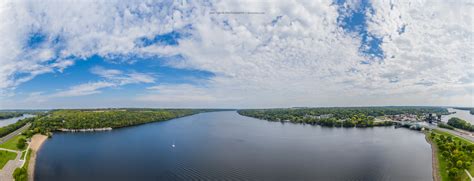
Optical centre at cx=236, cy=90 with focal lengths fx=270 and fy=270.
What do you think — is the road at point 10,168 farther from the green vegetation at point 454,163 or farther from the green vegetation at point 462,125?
the green vegetation at point 462,125

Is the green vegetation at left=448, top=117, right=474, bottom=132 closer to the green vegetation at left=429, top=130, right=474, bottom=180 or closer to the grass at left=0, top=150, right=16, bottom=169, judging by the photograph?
the green vegetation at left=429, top=130, right=474, bottom=180

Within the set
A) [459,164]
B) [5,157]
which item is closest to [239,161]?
[459,164]

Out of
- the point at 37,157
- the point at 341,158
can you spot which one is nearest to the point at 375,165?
the point at 341,158

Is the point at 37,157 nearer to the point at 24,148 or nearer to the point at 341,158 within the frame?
the point at 24,148

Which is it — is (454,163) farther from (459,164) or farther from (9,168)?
(9,168)

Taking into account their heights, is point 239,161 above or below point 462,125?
below

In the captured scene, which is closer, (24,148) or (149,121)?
(24,148)

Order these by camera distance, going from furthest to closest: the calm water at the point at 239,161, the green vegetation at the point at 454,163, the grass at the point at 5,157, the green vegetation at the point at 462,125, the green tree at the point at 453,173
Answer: the green vegetation at the point at 462,125 → the grass at the point at 5,157 → the calm water at the point at 239,161 → the green vegetation at the point at 454,163 → the green tree at the point at 453,173

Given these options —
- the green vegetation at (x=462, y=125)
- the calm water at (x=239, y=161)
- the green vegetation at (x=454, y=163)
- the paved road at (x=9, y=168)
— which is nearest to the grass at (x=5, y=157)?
the paved road at (x=9, y=168)

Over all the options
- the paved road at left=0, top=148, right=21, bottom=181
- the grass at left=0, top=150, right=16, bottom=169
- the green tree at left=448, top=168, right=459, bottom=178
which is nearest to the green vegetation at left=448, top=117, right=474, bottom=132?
the green tree at left=448, top=168, right=459, bottom=178

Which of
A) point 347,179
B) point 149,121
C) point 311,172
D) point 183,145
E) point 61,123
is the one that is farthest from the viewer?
point 149,121

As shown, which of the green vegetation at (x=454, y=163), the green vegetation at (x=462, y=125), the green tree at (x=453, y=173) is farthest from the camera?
the green vegetation at (x=462, y=125)
